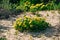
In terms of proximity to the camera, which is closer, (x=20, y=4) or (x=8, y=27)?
(x=8, y=27)

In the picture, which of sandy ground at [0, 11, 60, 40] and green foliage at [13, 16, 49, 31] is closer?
sandy ground at [0, 11, 60, 40]

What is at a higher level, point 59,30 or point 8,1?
point 8,1

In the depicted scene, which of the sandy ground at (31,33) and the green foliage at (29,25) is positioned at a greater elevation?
the green foliage at (29,25)

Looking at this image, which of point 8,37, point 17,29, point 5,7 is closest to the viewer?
point 8,37

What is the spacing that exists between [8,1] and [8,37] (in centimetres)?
261

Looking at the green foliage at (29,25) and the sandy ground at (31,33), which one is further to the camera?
the green foliage at (29,25)

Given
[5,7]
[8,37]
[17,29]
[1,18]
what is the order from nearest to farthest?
[8,37] < [17,29] < [1,18] < [5,7]

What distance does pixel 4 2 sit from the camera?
870 centimetres

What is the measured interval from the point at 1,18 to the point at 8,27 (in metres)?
0.90

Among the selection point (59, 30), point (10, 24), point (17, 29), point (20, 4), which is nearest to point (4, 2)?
point (20, 4)

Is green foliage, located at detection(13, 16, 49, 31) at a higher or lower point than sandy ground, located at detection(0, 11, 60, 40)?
higher

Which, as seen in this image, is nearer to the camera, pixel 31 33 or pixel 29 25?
pixel 31 33

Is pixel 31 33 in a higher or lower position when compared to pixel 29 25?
lower

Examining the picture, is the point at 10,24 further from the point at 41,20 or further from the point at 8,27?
the point at 41,20
